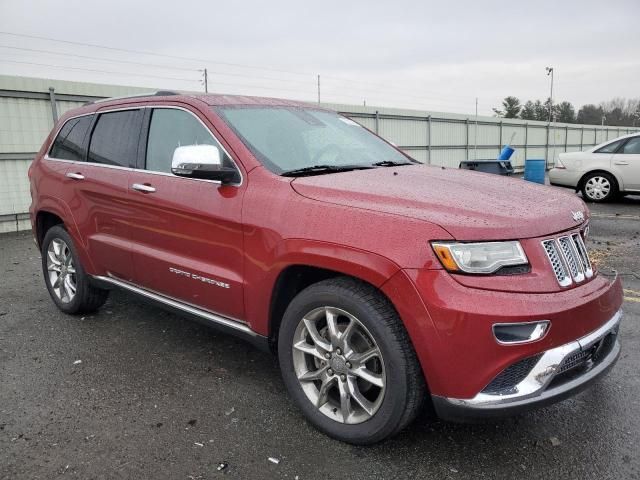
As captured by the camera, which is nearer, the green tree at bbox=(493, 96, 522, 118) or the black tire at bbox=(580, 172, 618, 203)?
the black tire at bbox=(580, 172, 618, 203)

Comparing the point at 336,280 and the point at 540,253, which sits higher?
the point at 540,253

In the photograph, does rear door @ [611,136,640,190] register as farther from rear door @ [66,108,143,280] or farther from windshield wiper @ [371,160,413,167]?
rear door @ [66,108,143,280]

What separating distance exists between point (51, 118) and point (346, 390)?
938 centimetres

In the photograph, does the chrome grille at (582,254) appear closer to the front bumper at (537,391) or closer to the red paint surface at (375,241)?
the red paint surface at (375,241)

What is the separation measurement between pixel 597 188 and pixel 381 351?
10995mm

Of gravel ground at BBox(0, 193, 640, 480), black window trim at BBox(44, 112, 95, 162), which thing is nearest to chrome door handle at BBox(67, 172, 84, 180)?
black window trim at BBox(44, 112, 95, 162)

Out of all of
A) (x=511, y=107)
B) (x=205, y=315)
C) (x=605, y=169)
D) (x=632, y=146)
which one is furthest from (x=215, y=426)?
(x=511, y=107)

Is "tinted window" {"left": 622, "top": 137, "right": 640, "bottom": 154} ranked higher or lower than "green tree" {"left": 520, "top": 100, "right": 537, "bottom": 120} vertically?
lower

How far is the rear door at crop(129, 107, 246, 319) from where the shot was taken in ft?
9.71

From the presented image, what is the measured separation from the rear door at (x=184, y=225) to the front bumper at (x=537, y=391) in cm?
133

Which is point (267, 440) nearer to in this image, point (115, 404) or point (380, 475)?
point (380, 475)

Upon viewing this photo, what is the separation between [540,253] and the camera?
2.27 meters

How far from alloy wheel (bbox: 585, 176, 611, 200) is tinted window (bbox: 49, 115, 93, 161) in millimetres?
10811

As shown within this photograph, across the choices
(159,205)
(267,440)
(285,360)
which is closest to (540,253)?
(285,360)
